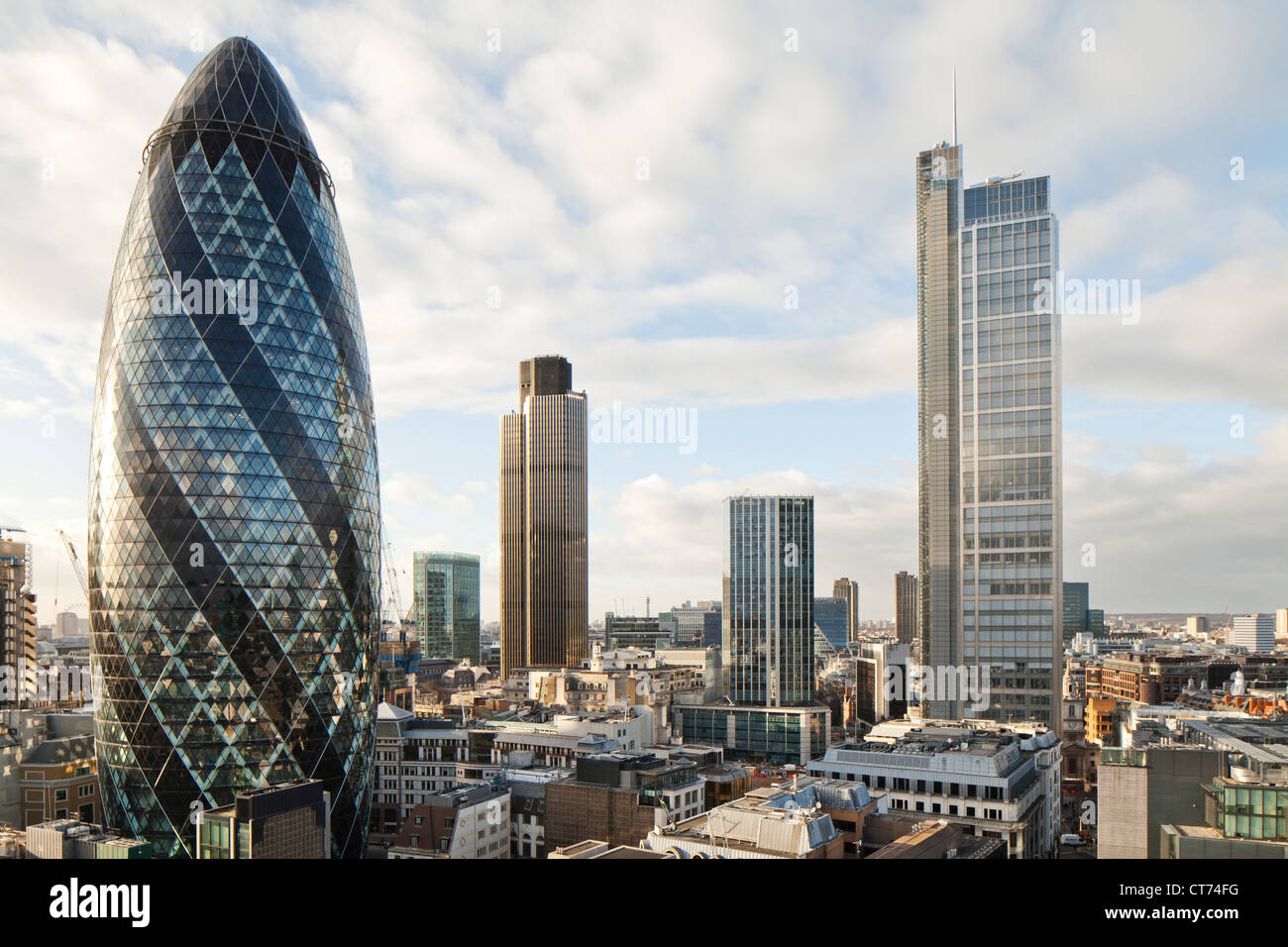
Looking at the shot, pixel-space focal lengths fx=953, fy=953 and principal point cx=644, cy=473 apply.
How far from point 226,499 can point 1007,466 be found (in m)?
A: 74.5

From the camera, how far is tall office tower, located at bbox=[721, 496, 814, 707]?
141 m

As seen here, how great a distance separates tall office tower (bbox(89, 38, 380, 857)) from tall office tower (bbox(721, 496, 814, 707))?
8120cm

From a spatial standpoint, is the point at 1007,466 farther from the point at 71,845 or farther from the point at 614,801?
the point at 71,845

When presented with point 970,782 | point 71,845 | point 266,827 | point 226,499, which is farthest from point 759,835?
point 226,499

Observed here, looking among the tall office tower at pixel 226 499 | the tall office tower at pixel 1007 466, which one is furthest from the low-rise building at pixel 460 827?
the tall office tower at pixel 1007 466

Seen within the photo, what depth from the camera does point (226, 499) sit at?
6247 cm

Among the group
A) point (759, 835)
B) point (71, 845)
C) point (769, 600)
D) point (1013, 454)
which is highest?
point (1013, 454)

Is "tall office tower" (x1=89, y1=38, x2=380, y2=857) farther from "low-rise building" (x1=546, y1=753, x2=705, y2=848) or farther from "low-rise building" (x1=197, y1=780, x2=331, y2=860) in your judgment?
"low-rise building" (x1=197, y1=780, x2=331, y2=860)

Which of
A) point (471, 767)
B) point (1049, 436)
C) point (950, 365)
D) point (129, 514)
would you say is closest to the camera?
point (129, 514)
